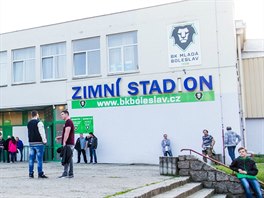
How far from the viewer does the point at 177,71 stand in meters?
18.0

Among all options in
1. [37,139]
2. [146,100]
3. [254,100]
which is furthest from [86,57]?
[37,139]

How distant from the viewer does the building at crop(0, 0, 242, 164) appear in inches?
680

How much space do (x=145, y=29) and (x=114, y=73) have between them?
2698 mm

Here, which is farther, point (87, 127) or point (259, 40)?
point (259, 40)

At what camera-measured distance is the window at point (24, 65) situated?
21812 millimetres

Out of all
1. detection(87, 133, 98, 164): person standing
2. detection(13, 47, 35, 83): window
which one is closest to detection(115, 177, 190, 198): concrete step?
detection(87, 133, 98, 164): person standing

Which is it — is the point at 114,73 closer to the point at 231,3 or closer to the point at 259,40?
the point at 231,3

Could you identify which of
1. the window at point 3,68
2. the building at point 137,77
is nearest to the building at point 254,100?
the building at point 137,77

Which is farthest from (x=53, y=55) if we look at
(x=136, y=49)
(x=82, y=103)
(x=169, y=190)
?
(x=169, y=190)

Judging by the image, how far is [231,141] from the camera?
51.8ft

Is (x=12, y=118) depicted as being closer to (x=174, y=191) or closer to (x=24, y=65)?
(x=24, y=65)

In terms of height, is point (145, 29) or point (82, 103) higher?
point (145, 29)

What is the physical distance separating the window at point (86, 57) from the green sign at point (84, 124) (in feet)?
7.65

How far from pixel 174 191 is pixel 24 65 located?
611 inches
